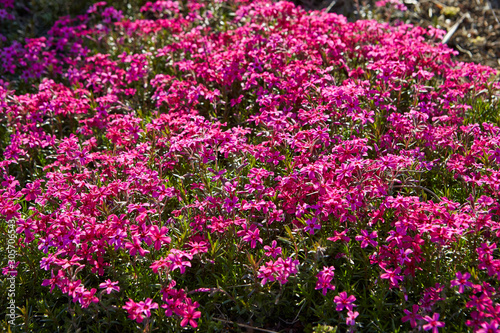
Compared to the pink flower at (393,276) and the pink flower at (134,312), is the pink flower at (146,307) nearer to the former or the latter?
the pink flower at (134,312)

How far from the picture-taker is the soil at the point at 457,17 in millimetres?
6789

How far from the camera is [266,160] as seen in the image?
4.34 m

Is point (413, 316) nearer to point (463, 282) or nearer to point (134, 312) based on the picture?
point (463, 282)

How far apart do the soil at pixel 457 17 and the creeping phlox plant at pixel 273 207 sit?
5.43ft

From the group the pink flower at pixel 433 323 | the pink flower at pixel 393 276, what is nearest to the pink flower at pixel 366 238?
the pink flower at pixel 393 276

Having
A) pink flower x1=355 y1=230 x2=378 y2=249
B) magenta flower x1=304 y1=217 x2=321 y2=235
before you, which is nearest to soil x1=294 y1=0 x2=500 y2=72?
pink flower x1=355 y1=230 x2=378 y2=249

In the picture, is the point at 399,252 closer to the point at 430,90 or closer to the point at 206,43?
the point at 430,90

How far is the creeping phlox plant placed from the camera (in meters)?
3.26

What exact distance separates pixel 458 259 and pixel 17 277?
12.2ft

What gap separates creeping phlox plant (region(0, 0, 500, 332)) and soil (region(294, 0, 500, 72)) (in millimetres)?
1656

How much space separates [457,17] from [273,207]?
586 cm

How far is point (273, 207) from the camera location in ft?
11.9

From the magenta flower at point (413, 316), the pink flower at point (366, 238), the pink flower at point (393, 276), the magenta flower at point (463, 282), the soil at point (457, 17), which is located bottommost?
the magenta flower at point (413, 316)

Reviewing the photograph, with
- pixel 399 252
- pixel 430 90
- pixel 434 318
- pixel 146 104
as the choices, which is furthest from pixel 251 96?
pixel 434 318
